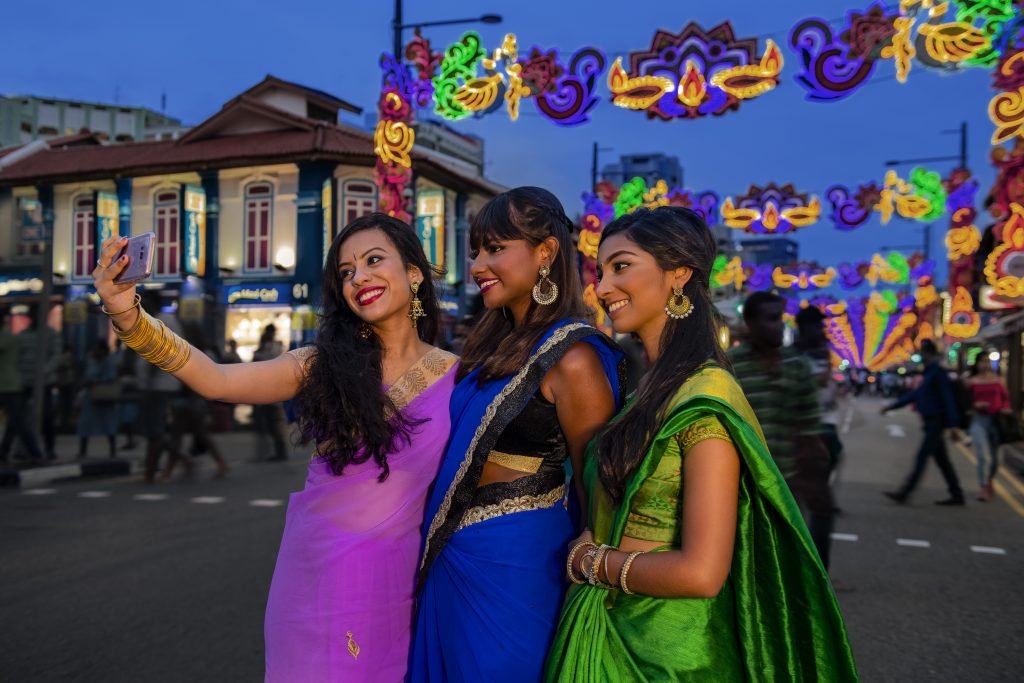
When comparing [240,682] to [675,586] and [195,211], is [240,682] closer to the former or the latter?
Result: [675,586]

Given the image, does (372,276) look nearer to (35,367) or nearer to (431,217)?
(35,367)

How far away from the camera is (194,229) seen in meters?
24.8

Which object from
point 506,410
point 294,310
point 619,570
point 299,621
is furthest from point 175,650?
point 294,310

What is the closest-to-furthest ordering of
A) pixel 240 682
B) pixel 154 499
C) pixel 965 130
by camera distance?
pixel 240 682
pixel 154 499
pixel 965 130

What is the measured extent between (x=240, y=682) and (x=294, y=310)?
20.9 m

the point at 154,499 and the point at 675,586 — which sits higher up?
the point at 675,586

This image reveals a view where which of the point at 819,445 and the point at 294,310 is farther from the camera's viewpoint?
the point at 294,310

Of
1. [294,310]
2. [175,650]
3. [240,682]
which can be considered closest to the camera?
[240,682]

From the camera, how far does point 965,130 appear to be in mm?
28594

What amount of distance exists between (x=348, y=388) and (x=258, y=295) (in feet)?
76.1

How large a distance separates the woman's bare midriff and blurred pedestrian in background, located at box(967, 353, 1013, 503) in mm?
10396

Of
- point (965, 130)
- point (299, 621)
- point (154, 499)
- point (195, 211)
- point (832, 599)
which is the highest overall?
point (965, 130)

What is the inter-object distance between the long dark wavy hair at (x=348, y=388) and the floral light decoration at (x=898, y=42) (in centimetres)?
865

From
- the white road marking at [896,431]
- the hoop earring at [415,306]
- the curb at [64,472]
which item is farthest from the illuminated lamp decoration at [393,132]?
the white road marking at [896,431]
